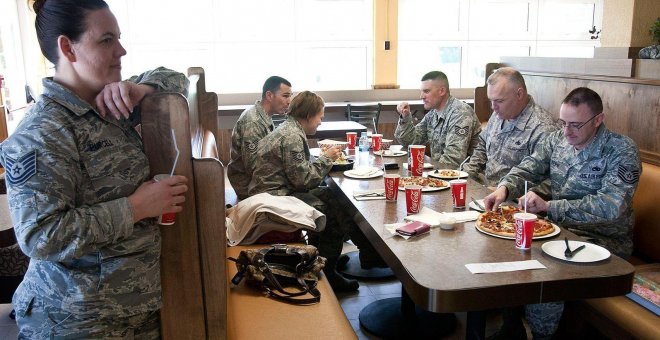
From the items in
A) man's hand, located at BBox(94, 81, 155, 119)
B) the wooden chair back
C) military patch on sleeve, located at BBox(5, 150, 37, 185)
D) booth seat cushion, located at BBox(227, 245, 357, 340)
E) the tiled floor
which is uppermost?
man's hand, located at BBox(94, 81, 155, 119)

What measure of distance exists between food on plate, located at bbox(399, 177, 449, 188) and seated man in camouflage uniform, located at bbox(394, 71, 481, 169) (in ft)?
2.34

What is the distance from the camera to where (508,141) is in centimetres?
365

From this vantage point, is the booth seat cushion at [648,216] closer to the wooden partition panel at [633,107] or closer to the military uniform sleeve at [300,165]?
the wooden partition panel at [633,107]

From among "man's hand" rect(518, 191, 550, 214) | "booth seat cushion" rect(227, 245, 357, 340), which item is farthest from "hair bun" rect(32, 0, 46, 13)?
"man's hand" rect(518, 191, 550, 214)

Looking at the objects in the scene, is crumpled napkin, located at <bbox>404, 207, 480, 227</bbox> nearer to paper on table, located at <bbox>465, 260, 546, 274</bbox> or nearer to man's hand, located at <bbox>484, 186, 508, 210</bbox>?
man's hand, located at <bbox>484, 186, 508, 210</bbox>

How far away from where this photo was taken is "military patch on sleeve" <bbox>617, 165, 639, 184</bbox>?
262 centimetres

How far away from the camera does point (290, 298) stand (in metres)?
2.44

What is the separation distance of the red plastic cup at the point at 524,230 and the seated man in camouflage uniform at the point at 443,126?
1.76 metres

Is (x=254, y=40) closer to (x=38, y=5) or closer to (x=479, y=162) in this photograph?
(x=479, y=162)

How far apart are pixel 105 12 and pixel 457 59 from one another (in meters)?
8.54

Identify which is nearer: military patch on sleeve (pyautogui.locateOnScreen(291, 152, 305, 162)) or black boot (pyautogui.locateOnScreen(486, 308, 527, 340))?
black boot (pyautogui.locateOnScreen(486, 308, 527, 340))

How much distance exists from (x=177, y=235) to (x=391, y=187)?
1305 mm

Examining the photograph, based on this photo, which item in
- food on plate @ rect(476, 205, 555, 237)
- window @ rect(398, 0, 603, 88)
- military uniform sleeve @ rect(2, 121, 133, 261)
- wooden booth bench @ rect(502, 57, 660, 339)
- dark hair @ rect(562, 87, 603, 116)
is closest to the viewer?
military uniform sleeve @ rect(2, 121, 133, 261)

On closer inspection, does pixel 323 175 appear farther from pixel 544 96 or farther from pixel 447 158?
pixel 544 96
